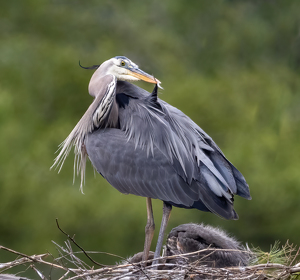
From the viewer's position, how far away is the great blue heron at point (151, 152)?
9.09 feet

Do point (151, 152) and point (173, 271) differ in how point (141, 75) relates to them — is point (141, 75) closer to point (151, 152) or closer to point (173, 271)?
point (151, 152)

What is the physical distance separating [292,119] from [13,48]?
4347 millimetres

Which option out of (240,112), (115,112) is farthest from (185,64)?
(115,112)

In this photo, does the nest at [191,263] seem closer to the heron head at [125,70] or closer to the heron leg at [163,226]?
the heron leg at [163,226]

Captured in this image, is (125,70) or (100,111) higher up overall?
(125,70)

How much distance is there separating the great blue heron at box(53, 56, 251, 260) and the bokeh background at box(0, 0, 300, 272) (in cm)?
387

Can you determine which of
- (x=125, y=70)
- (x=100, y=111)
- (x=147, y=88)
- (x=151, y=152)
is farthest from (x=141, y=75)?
(x=147, y=88)

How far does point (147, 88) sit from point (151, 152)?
4308 mm

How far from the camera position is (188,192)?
2.78 meters

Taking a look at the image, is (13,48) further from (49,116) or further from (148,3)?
(148,3)

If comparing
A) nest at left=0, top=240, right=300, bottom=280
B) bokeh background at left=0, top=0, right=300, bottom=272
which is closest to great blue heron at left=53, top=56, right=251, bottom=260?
nest at left=0, top=240, right=300, bottom=280

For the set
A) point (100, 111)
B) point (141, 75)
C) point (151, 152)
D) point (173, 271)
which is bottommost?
point (173, 271)

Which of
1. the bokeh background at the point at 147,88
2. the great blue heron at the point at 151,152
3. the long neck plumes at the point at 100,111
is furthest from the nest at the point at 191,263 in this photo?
the bokeh background at the point at 147,88

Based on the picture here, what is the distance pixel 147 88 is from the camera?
7.11 meters
